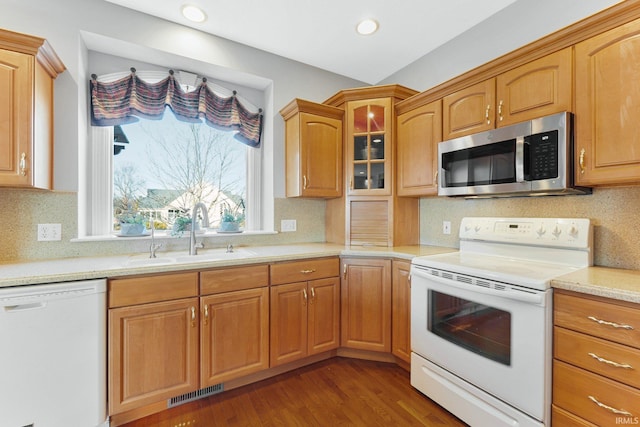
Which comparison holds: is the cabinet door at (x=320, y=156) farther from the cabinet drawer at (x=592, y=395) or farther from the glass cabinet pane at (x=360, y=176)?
the cabinet drawer at (x=592, y=395)

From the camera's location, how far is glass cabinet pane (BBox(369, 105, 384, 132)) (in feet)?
8.33

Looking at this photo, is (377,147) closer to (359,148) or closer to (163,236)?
(359,148)

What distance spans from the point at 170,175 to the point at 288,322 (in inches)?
63.6

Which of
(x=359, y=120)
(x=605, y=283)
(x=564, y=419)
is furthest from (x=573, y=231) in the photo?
(x=359, y=120)

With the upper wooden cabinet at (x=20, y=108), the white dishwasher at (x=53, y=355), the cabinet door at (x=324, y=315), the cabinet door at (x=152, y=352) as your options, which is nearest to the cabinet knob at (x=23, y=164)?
the upper wooden cabinet at (x=20, y=108)

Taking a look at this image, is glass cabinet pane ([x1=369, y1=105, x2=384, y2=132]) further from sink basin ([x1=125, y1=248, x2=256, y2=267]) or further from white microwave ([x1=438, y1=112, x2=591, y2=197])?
sink basin ([x1=125, y1=248, x2=256, y2=267])

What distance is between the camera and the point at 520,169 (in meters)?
1.69

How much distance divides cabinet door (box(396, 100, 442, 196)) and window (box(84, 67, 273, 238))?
4.09ft

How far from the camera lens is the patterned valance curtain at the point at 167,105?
2146 millimetres

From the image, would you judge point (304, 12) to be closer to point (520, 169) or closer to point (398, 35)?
point (398, 35)

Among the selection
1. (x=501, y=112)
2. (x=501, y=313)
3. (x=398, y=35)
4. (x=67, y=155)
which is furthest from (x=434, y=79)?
(x=67, y=155)

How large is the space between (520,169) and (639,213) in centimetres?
61

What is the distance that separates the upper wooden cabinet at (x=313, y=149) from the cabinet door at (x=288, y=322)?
879 mm

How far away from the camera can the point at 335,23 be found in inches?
89.4
